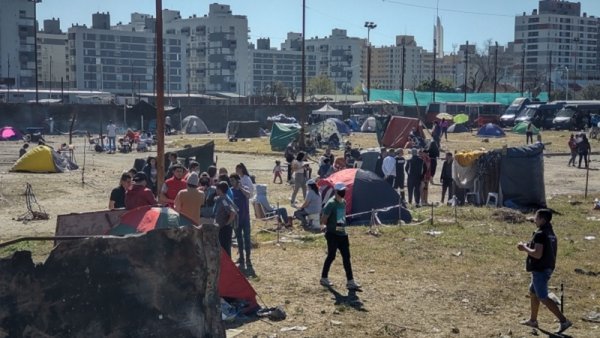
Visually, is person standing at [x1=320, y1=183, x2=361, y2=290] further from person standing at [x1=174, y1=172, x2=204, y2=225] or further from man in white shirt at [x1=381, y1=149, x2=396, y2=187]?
man in white shirt at [x1=381, y1=149, x2=396, y2=187]

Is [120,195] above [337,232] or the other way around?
above

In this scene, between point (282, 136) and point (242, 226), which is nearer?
point (242, 226)

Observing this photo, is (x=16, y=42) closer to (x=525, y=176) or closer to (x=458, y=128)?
(x=458, y=128)

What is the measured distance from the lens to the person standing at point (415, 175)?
1975 cm

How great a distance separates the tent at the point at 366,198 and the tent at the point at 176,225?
7.04 metres

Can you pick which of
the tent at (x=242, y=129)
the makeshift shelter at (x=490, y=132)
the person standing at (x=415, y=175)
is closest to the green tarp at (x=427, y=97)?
the makeshift shelter at (x=490, y=132)

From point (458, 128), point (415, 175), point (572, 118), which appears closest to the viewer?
point (415, 175)

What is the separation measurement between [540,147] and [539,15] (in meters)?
164

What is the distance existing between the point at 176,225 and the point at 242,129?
41055mm

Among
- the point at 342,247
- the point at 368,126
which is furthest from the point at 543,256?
the point at 368,126

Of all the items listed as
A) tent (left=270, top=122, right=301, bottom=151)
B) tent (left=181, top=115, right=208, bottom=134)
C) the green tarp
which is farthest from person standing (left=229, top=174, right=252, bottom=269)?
the green tarp

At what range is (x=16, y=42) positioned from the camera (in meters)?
106

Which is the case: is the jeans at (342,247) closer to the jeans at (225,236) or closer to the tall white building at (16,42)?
the jeans at (225,236)

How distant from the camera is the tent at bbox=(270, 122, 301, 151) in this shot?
132 feet
